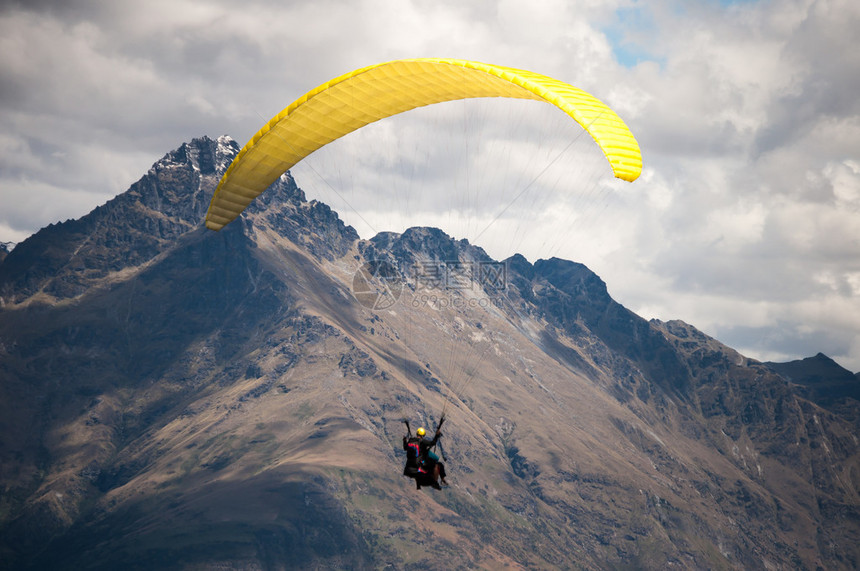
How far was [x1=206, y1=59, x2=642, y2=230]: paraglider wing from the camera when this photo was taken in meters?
32.6

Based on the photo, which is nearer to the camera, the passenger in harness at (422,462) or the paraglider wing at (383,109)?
the paraglider wing at (383,109)

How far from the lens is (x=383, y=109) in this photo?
138ft

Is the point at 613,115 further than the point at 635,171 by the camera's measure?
Yes

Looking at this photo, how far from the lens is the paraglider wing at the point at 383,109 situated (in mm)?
32562

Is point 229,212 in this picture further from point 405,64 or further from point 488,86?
point 488,86

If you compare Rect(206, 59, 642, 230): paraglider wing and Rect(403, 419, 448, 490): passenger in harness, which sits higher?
Rect(206, 59, 642, 230): paraglider wing

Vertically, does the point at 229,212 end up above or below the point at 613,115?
below

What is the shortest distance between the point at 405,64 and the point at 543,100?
280 inches

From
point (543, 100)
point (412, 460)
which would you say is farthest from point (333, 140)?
point (412, 460)

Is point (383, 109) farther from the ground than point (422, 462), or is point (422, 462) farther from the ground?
point (383, 109)

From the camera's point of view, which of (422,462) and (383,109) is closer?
(422,462)

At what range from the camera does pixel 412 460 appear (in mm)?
34875

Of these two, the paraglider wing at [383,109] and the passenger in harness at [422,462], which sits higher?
the paraglider wing at [383,109]

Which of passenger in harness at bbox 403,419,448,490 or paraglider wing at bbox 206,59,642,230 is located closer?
paraglider wing at bbox 206,59,642,230
